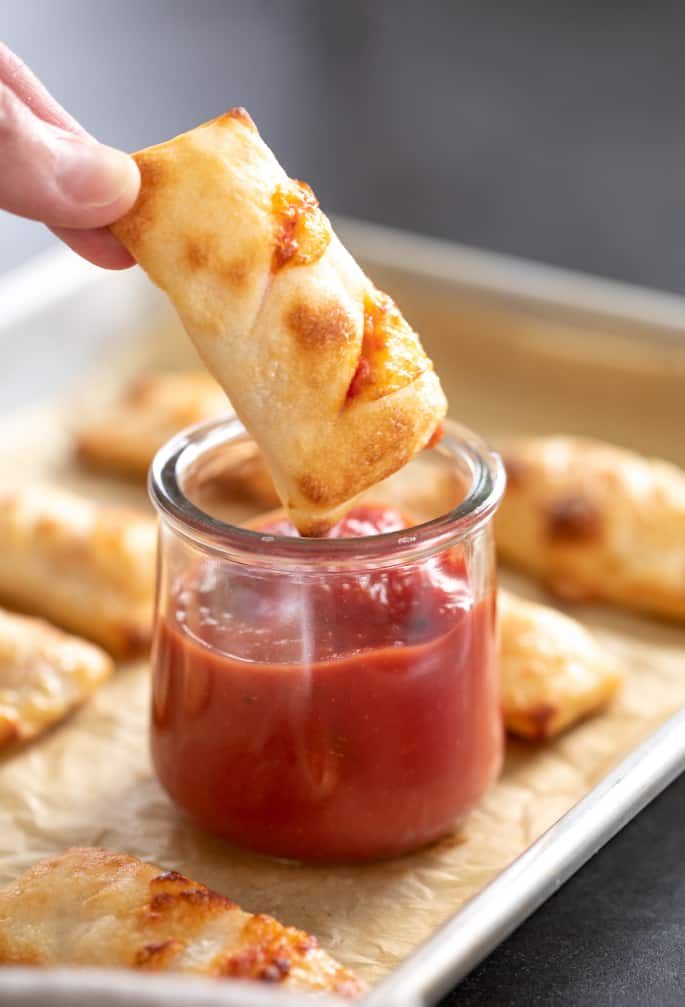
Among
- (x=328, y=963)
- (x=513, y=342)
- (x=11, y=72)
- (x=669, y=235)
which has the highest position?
(x=11, y=72)

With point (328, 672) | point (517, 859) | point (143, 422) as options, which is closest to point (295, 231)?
point (328, 672)

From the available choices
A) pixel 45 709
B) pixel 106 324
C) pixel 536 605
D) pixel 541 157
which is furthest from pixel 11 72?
pixel 541 157

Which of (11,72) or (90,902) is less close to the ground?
(11,72)

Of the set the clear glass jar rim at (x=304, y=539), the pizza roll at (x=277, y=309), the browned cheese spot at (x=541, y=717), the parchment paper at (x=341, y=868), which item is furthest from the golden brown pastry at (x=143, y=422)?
the pizza roll at (x=277, y=309)

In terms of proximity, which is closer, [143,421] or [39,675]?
[39,675]

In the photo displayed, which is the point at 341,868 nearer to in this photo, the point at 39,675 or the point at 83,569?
the point at 39,675

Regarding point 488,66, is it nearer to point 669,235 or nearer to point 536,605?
point 669,235
